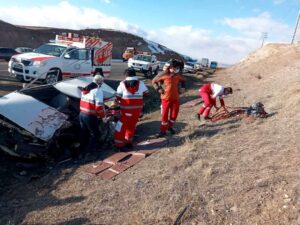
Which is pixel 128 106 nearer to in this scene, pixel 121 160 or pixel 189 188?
pixel 121 160

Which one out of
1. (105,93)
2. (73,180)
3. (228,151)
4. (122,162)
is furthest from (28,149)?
(228,151)

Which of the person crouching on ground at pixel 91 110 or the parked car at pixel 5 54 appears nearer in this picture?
the person crouching on ground at pixel 91 110

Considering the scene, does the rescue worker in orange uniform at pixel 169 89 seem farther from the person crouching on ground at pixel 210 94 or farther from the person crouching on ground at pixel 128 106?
the person crouching on ground at pixel 210 94

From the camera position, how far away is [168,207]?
4605 millimetres

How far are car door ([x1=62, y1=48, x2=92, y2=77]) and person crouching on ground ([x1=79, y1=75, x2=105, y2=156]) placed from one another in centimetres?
764

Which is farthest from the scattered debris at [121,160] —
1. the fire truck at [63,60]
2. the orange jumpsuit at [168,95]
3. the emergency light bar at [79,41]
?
the emergency light bar at [79,41]

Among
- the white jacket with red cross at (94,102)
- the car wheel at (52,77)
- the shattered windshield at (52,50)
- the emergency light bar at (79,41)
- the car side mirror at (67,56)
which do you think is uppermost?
the emergency light bar at (79,41)

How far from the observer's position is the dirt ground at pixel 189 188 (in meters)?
4.36

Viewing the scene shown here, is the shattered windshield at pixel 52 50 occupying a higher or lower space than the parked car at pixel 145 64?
higher

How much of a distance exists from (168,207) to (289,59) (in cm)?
1999

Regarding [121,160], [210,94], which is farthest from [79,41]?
[121,160]

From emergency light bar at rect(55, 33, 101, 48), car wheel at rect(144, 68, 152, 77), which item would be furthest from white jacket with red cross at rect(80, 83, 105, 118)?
car wheel at rect(144, 68, 152, 77)

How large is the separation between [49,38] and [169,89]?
191 feet

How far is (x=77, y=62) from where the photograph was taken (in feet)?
48.2
